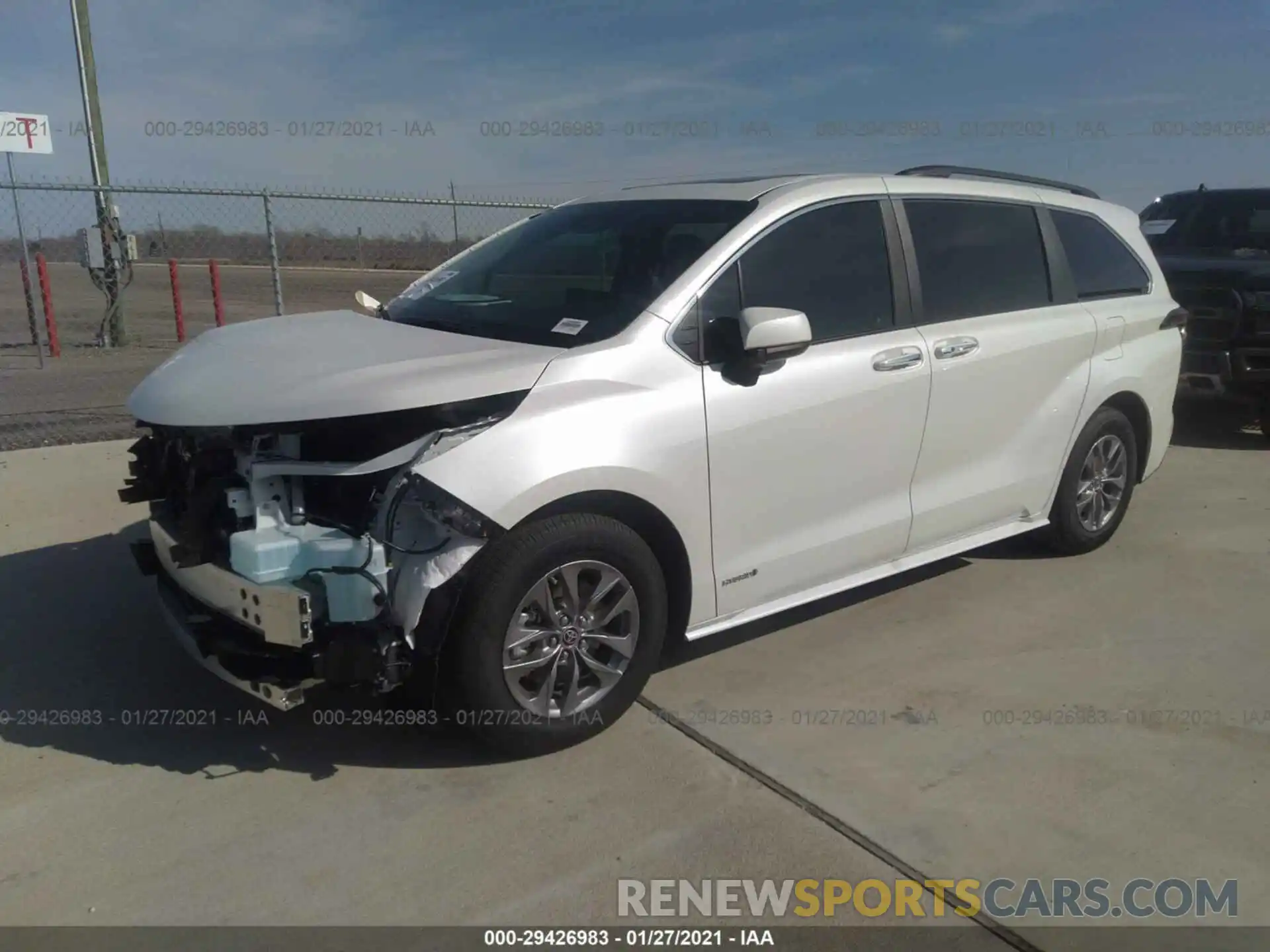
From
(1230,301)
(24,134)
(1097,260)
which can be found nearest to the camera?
(1097,260)

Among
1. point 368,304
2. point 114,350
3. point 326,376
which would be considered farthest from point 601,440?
point 114,350

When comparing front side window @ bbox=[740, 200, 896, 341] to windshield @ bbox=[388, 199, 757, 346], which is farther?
front side window @ bbox=[740, 200, 896, 341]

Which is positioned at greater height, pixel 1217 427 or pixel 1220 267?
pixel 1220 267

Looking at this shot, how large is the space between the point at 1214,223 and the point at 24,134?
40.8ft

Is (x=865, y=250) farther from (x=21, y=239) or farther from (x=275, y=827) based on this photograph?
(x=21, y=239)

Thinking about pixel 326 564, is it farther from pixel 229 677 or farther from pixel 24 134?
pixel 24 134

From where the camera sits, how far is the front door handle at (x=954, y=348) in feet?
14.5

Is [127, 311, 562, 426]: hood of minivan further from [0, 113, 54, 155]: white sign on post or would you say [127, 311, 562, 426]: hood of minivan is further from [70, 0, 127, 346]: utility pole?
[70, 0, 127, 346]: utility pole

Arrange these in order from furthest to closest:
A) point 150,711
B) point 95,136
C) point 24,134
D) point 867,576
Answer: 1. point 95,136
2. point 24,134
3. point 867,576
4. point 150,711

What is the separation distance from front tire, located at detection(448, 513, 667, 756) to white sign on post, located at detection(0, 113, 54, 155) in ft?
35.9

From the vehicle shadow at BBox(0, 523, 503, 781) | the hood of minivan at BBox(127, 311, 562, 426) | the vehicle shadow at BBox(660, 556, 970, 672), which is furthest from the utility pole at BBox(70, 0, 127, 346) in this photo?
the vehicle shadow at BBox(660, 556, 970, 672)

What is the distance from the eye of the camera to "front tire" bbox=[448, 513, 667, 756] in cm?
319

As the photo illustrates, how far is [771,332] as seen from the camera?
11.7ft

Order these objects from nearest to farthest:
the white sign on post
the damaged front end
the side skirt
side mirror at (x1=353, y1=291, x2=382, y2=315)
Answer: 1. the damaged front end
2. the side skirt
3. side mirror at (x1=353, y1=291, x2=382, y2=315)
4. the white sign on post
